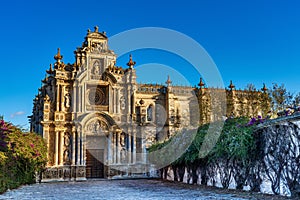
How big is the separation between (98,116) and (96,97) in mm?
1759

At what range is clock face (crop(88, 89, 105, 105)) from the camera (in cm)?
2402

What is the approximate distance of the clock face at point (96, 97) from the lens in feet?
78.8

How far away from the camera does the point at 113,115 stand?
23.8 metres

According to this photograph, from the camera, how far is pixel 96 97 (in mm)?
24406

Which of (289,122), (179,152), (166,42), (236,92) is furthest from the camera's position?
(236,92)

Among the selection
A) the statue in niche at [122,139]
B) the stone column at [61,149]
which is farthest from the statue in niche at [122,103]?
the stone column at [61,149]

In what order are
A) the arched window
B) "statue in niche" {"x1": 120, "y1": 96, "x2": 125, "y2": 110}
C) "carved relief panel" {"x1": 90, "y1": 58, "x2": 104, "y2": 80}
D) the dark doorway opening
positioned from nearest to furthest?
the dark doorway opening < "carved relief panel" {"x1": 90, "y1": 58, "x2": 104, "y2": 80} < "statue in niche" {"x1": 120, "y1": 96, "x2": 125, "y2": 110} < the arched window

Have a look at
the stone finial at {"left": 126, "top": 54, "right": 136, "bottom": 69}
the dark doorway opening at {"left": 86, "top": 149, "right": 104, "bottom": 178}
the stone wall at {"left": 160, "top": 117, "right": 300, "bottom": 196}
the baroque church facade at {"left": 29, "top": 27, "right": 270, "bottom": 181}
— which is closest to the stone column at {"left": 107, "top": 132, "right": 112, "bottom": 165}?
the baroque church facade at {"left": 29, "top": 27, "right": 270, "bottom": 181}

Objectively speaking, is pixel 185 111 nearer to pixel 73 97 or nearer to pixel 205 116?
pixel 205 116

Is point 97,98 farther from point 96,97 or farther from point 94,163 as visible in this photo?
point 94,163

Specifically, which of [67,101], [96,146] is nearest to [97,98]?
[67,101]

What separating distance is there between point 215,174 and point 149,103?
1333 cm

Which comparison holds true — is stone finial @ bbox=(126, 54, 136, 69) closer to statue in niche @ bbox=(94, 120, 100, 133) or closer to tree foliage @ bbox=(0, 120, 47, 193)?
statue in niche @ bbox=(94, 120, 100, 133)

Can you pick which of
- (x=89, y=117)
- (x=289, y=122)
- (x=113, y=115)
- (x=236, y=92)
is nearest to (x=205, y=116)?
(x=236, y=92)
